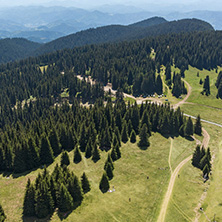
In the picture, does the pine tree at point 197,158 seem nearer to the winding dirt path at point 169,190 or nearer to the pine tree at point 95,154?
the winding dirt path at point 169,190

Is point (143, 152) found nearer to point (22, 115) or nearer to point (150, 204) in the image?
point (150, 204)

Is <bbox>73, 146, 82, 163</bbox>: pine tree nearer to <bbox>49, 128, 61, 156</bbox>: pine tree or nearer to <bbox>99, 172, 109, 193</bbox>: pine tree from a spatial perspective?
<bbox>49, 128, 61, 156</bbox>: pine tree

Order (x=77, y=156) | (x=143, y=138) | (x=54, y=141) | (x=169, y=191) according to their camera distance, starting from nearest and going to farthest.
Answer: (x=169, y=191) → (x=77, y=156) → (x=54, y=141) → (x=143, y=138)

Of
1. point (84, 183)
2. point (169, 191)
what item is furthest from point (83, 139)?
point (169, 191)

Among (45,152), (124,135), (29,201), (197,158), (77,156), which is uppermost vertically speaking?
(29,201)

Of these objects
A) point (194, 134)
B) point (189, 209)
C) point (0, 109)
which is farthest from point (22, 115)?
point (189, 209)

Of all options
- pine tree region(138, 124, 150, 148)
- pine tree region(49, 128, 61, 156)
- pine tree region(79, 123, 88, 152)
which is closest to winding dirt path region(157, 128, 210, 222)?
pine tree region(138, 124, 150, 148)

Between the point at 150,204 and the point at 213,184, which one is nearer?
the point at 150,204

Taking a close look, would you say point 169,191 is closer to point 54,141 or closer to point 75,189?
point 75,189
